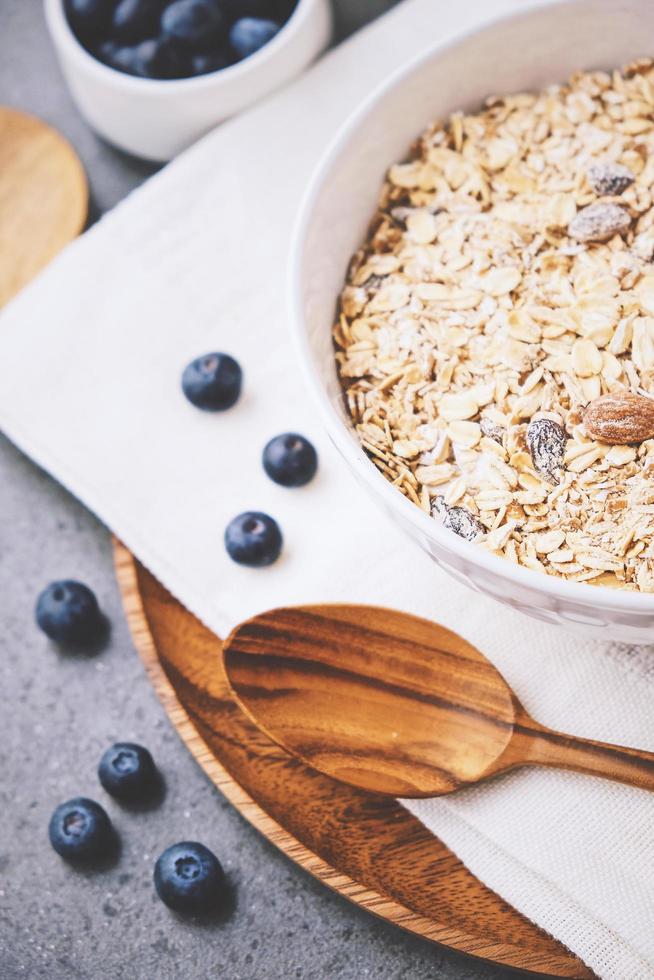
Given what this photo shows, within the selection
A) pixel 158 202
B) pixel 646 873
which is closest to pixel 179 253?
pixel 158 202

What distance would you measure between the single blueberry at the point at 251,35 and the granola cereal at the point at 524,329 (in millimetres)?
321

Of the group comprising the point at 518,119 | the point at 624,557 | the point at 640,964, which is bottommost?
the point at 640,964

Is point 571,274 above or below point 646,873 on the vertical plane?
above

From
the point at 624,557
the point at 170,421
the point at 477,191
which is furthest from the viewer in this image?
the point at 170,421

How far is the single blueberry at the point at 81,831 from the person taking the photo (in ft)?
2.79

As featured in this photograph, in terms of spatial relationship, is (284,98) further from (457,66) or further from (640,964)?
(640,964)

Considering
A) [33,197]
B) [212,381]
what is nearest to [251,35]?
[33,197]

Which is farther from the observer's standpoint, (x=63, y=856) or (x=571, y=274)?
(x=63, y=856)

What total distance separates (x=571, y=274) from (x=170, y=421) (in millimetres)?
414

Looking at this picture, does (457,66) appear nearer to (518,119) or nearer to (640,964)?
(518,119)

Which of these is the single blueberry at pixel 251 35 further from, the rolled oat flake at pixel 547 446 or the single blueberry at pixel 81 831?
the single blueberry at pixel 81 831

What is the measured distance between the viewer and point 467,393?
72cm

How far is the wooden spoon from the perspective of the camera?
76cm

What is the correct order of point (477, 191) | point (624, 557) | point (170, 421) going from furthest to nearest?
point (170, 421), point (477, 191), point (624, 557)
